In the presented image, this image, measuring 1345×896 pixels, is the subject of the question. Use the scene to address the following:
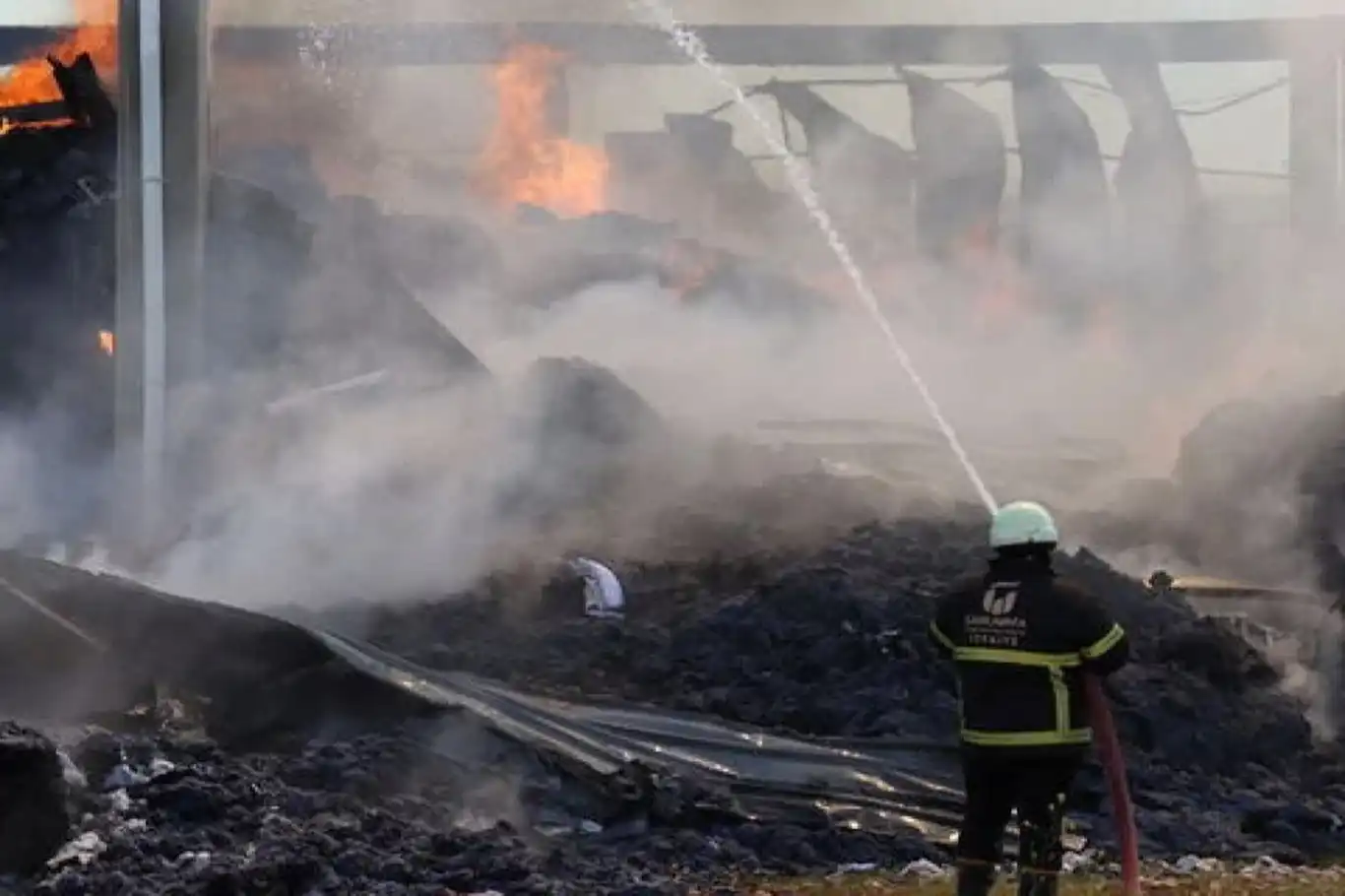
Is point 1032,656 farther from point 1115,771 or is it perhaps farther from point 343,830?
point 343,830

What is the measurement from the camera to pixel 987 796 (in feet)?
19.0

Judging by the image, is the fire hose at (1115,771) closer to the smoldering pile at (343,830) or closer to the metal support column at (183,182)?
the smoldering pile at (343,830)

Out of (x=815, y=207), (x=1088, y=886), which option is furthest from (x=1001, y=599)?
(x=815, y=207)

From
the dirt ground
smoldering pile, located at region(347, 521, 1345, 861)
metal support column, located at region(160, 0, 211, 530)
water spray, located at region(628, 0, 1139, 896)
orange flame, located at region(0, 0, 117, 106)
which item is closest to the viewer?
the dirt ground

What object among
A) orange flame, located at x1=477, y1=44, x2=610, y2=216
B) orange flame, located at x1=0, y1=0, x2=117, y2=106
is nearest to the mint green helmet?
orange flame, located at x1=0, y1=0, x2=117, y2=106

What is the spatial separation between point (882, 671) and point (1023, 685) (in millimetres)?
3246

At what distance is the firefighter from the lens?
556 cm

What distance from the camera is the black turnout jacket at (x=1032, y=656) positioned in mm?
5543

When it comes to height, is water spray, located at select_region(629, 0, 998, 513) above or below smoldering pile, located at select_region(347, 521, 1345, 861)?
above

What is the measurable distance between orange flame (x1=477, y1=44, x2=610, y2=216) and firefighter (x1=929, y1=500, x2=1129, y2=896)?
10.2 metres

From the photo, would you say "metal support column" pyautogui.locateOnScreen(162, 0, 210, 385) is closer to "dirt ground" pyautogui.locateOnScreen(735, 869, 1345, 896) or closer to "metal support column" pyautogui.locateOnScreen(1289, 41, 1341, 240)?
"dirt ground" pyautogui.locateOnScreen(735, 869, 1345, 896)

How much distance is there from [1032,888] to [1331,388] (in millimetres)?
9038

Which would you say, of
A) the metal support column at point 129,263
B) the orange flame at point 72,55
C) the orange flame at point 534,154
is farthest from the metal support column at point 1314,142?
the orange flame at point 72,55

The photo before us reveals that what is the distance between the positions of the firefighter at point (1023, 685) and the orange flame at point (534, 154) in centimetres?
1016
